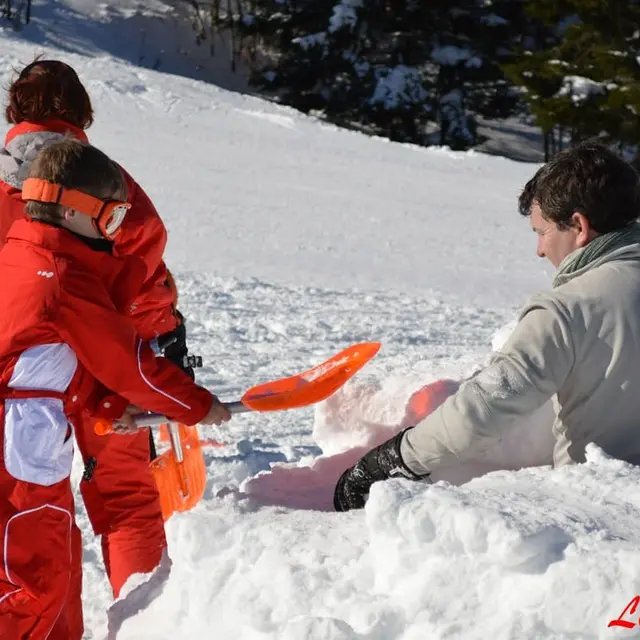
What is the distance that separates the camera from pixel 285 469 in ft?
10.1

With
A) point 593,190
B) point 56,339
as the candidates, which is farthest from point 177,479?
point 593,190

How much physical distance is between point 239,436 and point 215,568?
99.7 inches

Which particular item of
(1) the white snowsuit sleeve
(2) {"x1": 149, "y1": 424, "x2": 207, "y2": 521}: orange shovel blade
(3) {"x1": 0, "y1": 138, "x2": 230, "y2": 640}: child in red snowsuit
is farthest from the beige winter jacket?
(2) {"x1": 149, "y1": 424, "x2": 207, "y2": 521}: orange shovel blade

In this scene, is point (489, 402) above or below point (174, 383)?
above

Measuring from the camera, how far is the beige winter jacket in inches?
92.4

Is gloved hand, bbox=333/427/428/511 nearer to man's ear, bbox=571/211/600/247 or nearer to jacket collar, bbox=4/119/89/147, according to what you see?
man's ear, bbox=571/211/600/247

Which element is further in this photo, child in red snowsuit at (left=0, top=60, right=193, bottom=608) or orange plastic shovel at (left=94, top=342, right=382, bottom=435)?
child in red snowsuit at (left=0, top=60, right=193, bottom=608)

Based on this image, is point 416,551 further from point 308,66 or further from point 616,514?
point 308,66

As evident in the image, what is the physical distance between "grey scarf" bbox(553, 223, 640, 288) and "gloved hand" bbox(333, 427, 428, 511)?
1.99ft

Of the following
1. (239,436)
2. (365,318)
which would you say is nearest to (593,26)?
(365,318)

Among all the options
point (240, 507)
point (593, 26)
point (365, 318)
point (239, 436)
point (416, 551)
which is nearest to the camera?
point (416, 551)

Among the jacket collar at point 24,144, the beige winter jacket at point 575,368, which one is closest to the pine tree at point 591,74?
the jacket collar at point 24,144

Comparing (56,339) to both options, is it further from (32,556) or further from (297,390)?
(297,390)

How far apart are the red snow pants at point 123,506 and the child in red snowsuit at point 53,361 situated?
1.11 feet
